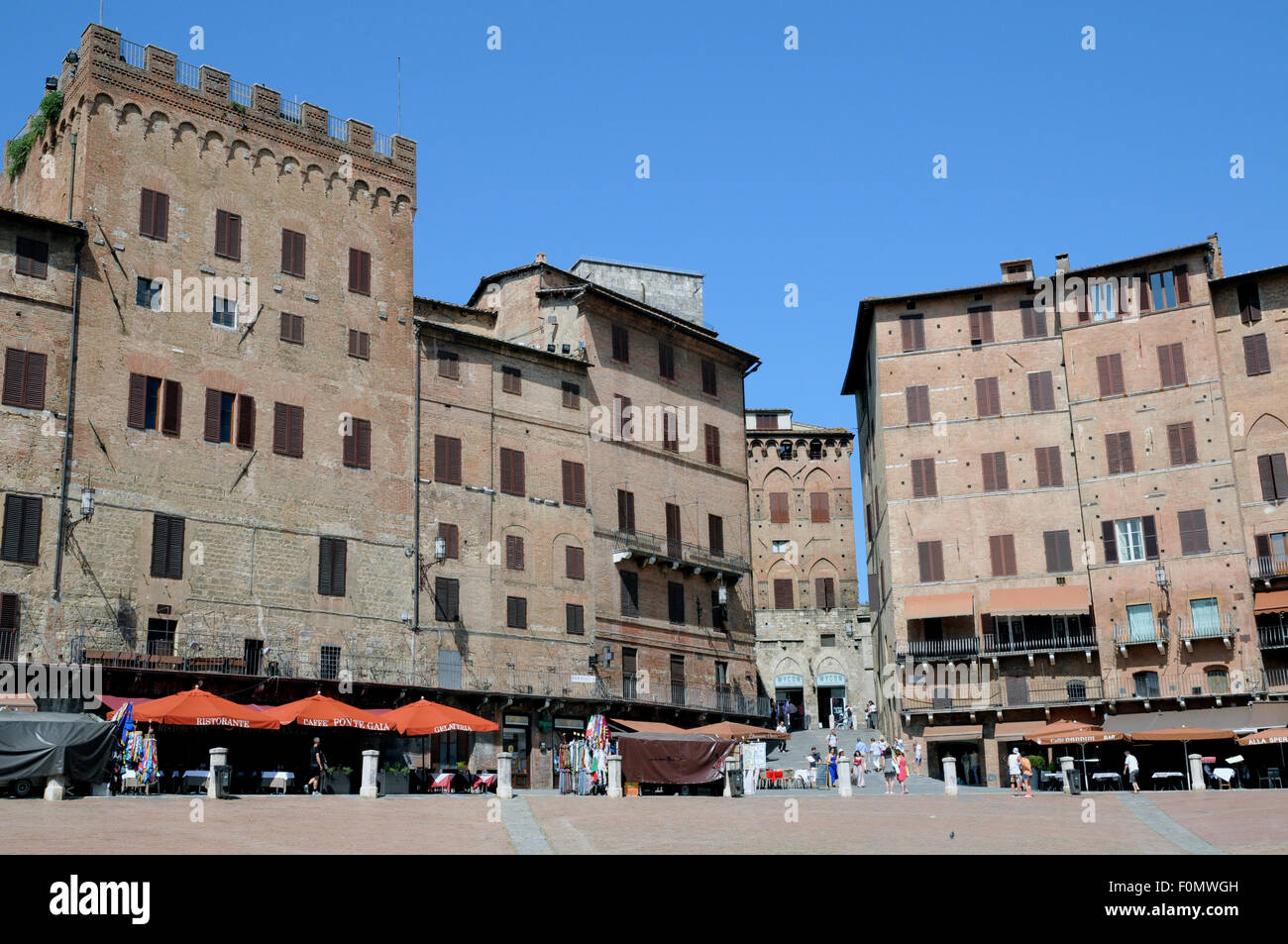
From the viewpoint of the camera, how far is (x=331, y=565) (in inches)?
1658

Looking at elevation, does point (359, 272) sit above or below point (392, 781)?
above

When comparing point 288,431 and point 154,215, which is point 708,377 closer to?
point 288,431

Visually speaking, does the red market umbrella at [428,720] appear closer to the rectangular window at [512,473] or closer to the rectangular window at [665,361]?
the rectangular window at [512,473]

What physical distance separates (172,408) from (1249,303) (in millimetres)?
37705

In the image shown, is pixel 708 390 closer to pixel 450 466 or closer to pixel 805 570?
pixel 450 466

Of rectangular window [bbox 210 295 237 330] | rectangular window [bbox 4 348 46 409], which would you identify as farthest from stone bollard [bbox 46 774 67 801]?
rectangular window [bbox 210 295 237 330]

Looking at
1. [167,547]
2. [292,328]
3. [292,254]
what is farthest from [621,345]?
[167,547]

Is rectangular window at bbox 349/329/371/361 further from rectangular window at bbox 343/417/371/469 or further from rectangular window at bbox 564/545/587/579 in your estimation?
rectangular window at bbox 564/545/587/579

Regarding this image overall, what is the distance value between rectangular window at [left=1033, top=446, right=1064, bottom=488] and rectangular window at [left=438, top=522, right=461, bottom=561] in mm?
22133

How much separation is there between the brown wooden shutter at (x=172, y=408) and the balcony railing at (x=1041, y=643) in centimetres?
2902

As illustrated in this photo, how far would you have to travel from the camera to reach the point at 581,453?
163 feet

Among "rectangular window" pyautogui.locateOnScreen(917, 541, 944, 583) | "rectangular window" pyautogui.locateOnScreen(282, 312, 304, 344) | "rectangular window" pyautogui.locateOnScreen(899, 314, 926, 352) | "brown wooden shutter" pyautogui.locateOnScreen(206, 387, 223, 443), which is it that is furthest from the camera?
"rectangular window" pyautogui.locateOnScreen(899, 314, 926, 352)

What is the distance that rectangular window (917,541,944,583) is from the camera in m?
52.6

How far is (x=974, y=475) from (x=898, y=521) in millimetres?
3357
